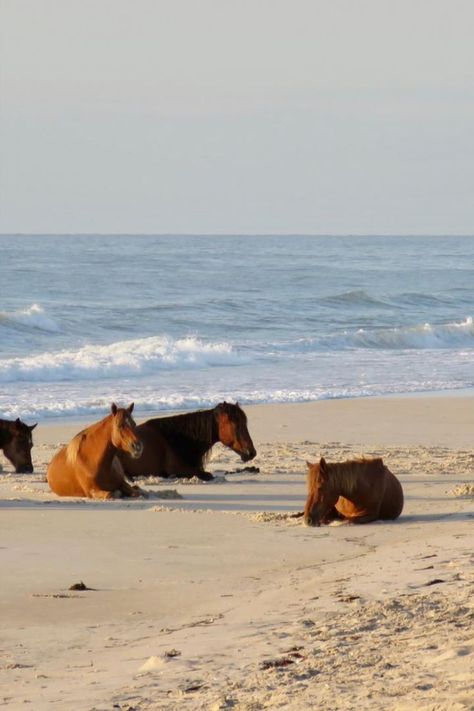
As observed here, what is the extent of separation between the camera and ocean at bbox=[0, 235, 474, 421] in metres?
22.5

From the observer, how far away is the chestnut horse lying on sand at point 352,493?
32.6 ft

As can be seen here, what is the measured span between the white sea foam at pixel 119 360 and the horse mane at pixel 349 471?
47.1ft

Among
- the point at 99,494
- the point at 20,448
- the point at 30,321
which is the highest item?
the point at 30,321

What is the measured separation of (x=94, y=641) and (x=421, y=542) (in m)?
3.27

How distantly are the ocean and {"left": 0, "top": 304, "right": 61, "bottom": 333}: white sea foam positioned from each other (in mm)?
64

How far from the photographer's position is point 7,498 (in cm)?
1140

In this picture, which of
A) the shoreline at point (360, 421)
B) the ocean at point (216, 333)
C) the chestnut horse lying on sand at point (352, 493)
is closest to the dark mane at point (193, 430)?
the chestnut horse lying on sand at point (352, 493)

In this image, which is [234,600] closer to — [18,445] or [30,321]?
[18,445]

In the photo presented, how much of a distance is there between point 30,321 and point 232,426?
23.4 metres

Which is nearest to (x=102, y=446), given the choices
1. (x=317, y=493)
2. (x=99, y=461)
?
(x=99, y=461)

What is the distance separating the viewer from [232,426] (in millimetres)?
12852

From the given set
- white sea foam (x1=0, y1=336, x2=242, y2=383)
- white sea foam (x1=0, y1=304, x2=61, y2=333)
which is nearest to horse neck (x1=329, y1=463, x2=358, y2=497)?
white sea foam (x1=0, y1=336, x2=242, y2=383)

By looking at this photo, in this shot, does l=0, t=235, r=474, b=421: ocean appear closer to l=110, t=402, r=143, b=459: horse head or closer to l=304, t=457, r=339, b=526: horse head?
l=110, t=402, r=143, b=459: horse head

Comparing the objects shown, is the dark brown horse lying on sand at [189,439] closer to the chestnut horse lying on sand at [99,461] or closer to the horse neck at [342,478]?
the chestnut horse lying on sand at [99,461]
